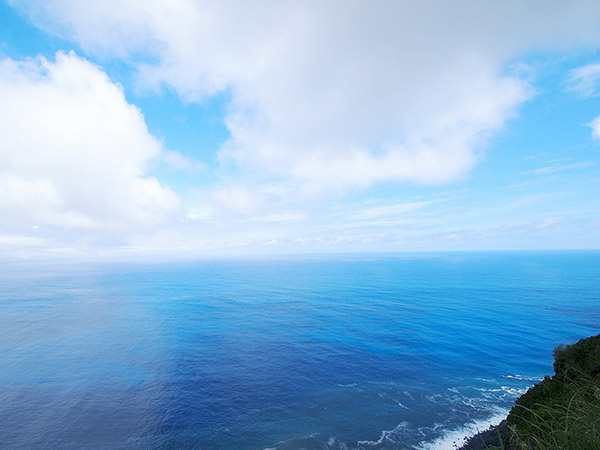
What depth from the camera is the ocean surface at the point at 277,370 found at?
27641mm

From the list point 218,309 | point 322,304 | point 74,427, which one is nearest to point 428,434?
point 74,427

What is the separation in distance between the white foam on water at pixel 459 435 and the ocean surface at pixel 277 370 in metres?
0.14

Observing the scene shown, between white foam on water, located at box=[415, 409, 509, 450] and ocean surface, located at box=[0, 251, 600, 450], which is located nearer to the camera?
white foam on water, located at box=[415, 409, 509, 450]

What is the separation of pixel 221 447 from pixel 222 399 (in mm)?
7657

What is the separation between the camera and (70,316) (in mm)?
70250

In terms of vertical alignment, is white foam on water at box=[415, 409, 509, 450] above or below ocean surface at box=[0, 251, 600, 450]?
below

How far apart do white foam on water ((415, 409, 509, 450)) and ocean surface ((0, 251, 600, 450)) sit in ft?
0.46

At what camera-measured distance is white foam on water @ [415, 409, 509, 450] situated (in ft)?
82.5

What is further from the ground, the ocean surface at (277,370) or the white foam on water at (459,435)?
the ocean surface at (277,370)

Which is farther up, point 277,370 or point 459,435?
point 277,370

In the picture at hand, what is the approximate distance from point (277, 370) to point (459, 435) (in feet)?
80.3

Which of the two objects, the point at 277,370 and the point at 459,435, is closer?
the point at 459,435

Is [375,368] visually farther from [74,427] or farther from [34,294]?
[34,294]

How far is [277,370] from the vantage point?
131 ft
